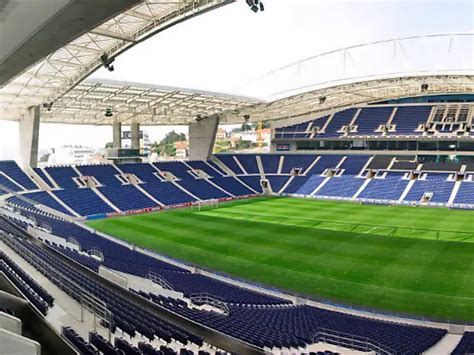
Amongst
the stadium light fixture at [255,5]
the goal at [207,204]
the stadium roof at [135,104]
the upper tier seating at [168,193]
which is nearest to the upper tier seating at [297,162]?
the stadium roof at [135,104]

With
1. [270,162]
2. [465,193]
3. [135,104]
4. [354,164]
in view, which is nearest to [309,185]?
[354,164]

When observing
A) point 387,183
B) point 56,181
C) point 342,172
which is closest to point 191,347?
point 56,181

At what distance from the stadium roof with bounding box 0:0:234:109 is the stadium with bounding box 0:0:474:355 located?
127 mm

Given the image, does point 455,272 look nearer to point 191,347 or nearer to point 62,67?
point 191,347

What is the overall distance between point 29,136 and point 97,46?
20.6 m

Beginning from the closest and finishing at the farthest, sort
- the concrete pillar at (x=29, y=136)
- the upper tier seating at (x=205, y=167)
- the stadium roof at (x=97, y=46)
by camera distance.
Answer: the stadium roof at (x=97, y=46)
the concrete pillar at (x=29, y=136)
the upper tier seating at (x=205, y=167)

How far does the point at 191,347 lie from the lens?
26.2 feet

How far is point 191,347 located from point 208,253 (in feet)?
56.6

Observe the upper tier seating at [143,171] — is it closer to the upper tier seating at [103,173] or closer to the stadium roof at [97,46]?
the upper tier seating at [103,173]

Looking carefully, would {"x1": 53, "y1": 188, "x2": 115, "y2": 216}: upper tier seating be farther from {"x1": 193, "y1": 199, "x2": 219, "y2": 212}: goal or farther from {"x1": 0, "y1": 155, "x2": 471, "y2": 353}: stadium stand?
{"x1": 193, "y1": 199, "x2": 219, "y2": 212}: goal

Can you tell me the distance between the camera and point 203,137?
189ft

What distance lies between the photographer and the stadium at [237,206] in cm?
794

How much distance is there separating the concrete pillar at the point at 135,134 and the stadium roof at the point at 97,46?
19.3 m

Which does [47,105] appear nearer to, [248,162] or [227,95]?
[227,95]
